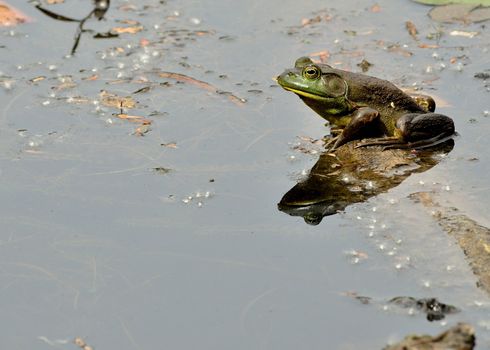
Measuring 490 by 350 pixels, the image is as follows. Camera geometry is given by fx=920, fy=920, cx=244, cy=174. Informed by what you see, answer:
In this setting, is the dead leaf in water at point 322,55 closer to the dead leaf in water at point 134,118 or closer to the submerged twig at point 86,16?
the dead leaf in water at point 134,118

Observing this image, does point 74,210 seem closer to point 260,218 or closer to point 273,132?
point 260,218

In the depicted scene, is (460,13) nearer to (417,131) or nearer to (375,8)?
(375,8)

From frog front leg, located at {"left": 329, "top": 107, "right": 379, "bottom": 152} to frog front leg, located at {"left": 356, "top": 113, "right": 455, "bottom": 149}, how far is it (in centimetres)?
12

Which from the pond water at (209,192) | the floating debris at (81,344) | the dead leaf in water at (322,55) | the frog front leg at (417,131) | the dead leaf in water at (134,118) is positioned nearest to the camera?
the floating debris at (81,344)

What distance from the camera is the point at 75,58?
25.3ft

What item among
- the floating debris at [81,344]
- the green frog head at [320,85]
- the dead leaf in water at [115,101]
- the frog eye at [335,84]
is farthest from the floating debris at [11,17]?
the floating debris at [81,344]

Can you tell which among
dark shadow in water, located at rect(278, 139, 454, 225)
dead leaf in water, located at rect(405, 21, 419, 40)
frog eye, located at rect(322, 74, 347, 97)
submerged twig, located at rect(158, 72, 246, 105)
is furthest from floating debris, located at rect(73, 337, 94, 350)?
dead leaf in water, located at rect(405, 21, 419, 40)

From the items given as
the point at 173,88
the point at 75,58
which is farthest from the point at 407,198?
the point at 75,58

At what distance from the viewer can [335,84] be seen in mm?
6449

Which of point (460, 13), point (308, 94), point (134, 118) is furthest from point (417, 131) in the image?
point (460, 13)

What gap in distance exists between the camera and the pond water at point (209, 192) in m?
4.66

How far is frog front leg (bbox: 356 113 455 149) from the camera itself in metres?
6.28

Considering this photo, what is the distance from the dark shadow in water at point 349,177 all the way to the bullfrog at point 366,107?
84mm

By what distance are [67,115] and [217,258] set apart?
2.25 metres
